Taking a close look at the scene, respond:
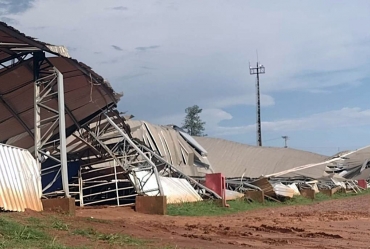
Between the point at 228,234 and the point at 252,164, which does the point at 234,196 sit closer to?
the point at 228,234

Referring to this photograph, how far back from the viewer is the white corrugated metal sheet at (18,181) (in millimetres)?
12773

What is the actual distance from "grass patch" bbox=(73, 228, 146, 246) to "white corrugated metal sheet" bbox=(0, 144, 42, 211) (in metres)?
3.03

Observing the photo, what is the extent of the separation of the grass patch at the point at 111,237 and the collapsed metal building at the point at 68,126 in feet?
15.4

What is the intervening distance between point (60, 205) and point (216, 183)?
11723mm

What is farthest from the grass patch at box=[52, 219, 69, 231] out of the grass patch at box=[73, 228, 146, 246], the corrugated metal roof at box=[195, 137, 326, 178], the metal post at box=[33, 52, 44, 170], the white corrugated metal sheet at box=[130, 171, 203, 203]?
the corrugated metal roof at box=[195, 137, 326, 178]

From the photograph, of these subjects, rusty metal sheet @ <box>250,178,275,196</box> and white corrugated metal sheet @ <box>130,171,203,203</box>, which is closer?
white corrugated metal sheet @ <box>130,171,203,203</box>

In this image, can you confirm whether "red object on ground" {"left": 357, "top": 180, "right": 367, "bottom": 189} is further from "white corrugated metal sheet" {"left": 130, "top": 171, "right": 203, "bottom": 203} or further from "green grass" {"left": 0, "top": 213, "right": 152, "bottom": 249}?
"green grass" {"left": 0, "top": 213, "right": 152, "bottom": 249}

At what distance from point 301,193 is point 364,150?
3163 centimetres

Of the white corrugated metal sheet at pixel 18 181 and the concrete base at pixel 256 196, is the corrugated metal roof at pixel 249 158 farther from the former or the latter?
the white corrugated metal sheet at pixel 18 181

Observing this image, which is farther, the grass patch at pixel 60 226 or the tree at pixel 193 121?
the tree at pixel 193 121

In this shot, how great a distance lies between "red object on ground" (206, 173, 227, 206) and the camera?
2475 centimetres

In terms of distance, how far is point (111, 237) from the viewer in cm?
973

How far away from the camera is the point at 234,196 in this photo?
27.2 m

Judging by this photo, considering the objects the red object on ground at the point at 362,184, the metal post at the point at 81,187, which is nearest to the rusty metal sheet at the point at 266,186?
the metal post at the point at 81,187
